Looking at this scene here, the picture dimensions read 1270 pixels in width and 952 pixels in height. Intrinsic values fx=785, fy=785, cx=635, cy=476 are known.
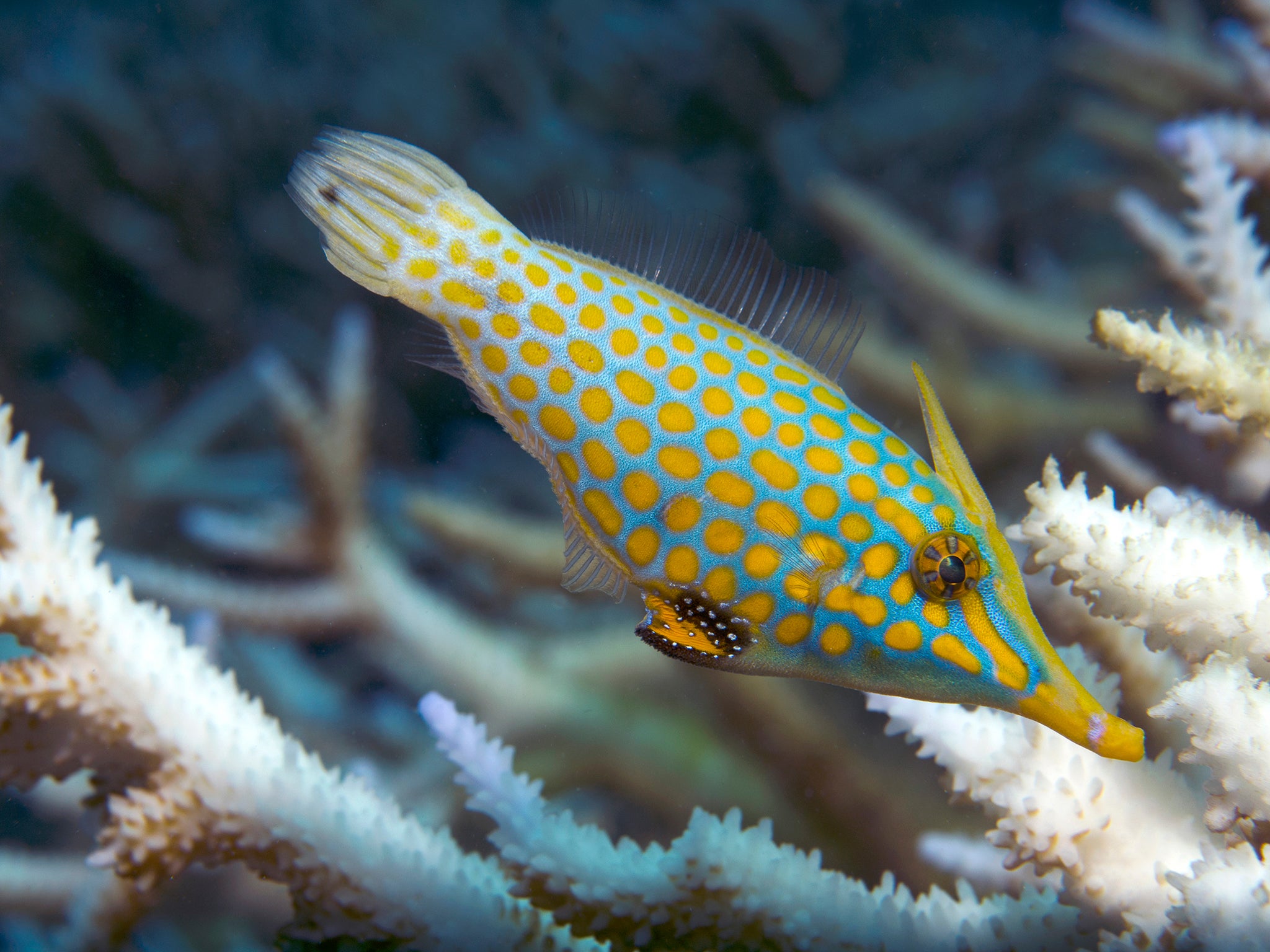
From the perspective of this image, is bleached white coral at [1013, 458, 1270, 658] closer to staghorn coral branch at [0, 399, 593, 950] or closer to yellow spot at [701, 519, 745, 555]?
yellow spot at [701, 519, 745, 555]

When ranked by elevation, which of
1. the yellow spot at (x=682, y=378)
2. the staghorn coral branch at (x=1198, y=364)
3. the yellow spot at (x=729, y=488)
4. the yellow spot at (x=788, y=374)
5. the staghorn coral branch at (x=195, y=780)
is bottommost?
the staghorn coral branch at (x=195, y=780)

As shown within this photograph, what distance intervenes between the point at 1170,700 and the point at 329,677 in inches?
131

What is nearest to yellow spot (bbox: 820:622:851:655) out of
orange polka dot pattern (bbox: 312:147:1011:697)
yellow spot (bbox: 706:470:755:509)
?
orange polka dot pattern (bbox: 312:147:1011:697)

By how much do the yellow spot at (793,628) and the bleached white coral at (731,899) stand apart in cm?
31

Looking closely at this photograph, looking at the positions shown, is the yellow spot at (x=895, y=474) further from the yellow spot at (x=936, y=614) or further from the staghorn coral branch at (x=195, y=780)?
the staghorn coral branch at (x=195, y=780)

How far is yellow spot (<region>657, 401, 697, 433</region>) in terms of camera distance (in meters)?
1.12

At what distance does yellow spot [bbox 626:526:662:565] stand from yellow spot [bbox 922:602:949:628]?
0.38m

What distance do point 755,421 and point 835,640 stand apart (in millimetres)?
324

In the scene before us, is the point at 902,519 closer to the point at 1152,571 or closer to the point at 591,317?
the point at 1152,571

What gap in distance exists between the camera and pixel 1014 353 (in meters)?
3.21

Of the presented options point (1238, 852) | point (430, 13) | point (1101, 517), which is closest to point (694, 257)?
point (1101, 517)

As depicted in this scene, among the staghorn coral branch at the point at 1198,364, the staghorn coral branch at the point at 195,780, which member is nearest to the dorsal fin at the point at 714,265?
the staghorn coral branch at the point at 1198,364

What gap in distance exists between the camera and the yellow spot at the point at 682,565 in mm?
1136

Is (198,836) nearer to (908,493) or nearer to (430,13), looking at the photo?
(908,493)
